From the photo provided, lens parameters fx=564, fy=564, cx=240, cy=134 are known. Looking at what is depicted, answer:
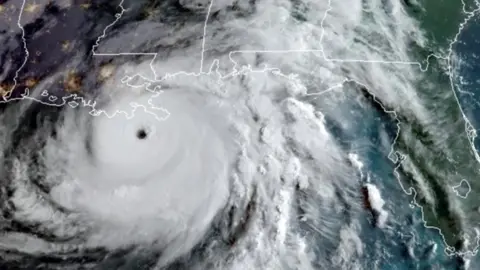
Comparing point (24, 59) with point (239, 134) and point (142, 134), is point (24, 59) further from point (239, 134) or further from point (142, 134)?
point (239, 134)

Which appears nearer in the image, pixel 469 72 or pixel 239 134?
pixel 239 134

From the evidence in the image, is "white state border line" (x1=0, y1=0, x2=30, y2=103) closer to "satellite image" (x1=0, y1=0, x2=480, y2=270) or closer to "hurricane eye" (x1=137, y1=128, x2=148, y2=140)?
"satellite image" (x1=0, y1=0, x2=480, y2=270)

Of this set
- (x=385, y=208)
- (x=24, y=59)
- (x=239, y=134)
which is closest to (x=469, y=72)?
(x=385, y=208)

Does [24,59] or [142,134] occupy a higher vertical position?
[24,59]

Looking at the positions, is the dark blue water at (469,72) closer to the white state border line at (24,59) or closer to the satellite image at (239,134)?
the satellite image at (239,134)

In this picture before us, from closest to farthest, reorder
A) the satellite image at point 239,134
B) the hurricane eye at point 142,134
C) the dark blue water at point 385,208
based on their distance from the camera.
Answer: the dark blue water at point 385,208 < the satellite image at point 239,134 < the hurricane eye at point 142,134

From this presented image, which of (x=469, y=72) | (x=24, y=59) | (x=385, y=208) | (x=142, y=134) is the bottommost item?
(x=385, y=208)

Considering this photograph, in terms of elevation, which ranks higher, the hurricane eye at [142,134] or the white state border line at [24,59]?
the white state border line at [24,59]

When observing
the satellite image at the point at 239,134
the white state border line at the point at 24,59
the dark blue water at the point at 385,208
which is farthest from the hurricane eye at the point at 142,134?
the dark blue water at the point at 385,208

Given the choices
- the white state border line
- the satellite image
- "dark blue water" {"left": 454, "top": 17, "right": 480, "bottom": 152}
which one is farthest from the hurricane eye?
"dark blue water" {"left": 454, "top": 17, "right": 480, "bottom": 152}
